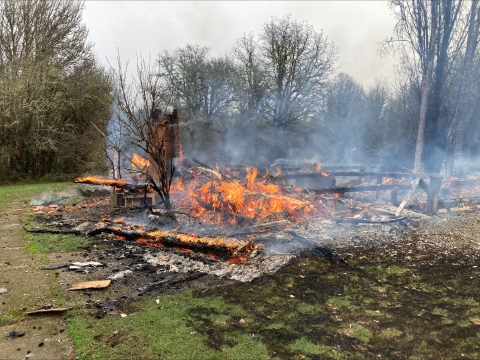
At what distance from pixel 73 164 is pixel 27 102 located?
4870 millimetres

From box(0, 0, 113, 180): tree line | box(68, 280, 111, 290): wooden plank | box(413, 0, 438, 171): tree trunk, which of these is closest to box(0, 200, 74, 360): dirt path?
box(68, 280, 111, 290): wooden plank

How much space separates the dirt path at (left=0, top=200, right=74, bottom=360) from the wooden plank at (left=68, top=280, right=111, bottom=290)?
285 millimetres

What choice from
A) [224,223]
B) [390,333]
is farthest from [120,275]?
[390,333]

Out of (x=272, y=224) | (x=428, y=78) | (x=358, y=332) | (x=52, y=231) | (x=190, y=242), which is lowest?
(x=358, y=332)

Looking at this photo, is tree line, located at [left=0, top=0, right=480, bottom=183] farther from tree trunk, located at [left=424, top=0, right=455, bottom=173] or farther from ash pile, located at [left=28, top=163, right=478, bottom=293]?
ash pile, located at [left=28, top=163, right=478, bottom=293]

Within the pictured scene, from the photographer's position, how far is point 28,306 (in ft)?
13.4

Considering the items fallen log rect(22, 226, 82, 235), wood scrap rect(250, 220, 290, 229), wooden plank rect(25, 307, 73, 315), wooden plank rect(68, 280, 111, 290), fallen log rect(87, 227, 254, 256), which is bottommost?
wooden plank rect(25, 307, 73, 315)

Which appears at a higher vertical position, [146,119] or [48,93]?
[48,93]

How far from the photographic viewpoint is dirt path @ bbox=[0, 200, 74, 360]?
10.6 ft

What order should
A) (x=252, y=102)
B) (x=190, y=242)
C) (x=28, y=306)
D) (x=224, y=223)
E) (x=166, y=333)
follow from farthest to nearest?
(x=252, y=102), (x=224, y=223), (x=190, y=242), (x=28, y=306), (x=166, y=333)

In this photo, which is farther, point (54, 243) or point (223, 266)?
point (54, 243)

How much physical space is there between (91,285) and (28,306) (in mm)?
799

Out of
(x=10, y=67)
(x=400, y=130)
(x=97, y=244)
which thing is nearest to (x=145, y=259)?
(x=97, y=244)

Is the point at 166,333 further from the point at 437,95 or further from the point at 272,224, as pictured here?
the point at 437,95
